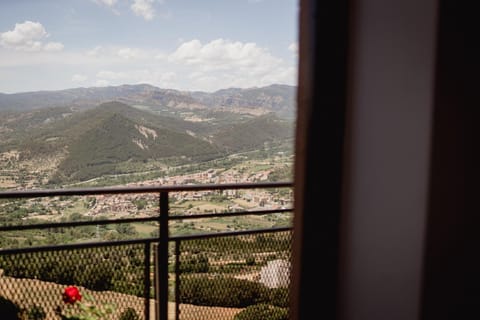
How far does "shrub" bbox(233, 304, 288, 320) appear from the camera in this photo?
2713mm

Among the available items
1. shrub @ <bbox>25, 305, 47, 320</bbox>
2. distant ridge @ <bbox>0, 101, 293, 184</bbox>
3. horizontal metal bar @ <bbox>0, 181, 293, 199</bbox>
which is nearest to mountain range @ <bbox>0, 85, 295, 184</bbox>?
distant ridge @ <bbox>0, 101, 293, 184</bbox>

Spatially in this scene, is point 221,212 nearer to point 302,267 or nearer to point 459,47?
point 302,267

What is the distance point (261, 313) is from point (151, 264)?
784mm

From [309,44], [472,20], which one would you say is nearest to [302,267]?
[309,44]

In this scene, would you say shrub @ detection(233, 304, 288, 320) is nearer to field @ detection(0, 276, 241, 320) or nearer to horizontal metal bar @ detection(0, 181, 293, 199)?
field @ detection(0, 276, 241, 320)

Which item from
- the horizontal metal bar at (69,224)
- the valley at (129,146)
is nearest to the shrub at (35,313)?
the horizontal metal bar at (69,224)

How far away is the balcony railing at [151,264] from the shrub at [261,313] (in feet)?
0.05

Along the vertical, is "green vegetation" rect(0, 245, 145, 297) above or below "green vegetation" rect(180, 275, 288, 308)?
above

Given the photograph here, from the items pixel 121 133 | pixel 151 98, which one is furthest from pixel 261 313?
pixel 151 98

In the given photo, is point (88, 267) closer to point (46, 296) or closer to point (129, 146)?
point (46, 296)

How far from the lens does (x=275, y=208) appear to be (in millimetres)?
2721

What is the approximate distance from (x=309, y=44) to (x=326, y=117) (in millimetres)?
172

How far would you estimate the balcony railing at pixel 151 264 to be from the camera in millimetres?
2178

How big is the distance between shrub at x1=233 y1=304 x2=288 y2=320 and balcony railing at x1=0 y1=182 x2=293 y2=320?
0.05ft
